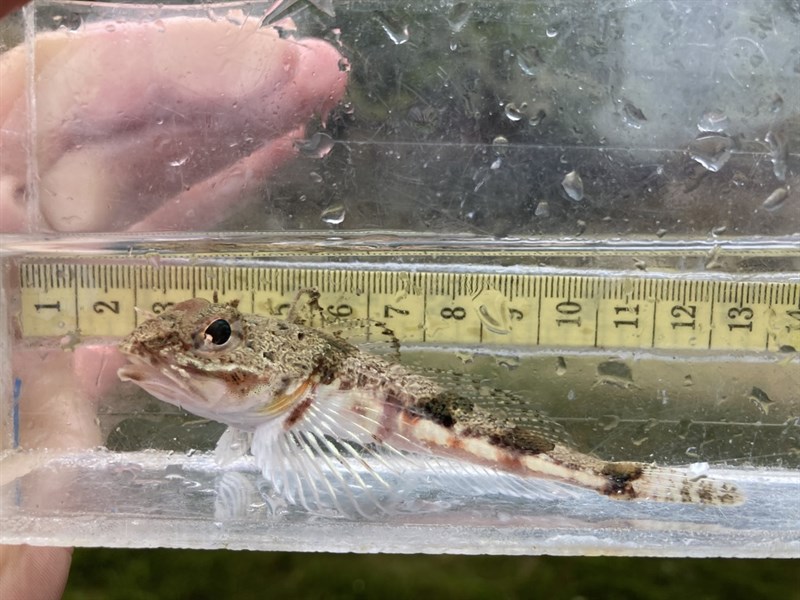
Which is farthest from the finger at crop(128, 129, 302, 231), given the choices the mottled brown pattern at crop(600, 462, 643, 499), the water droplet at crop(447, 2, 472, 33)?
the mottled brown pattern at crop(600, 462, 643, 499)

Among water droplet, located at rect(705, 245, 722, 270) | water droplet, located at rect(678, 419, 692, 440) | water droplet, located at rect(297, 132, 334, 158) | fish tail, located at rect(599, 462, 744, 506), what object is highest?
water droplet, located at rect(297, 132, 334, 158)

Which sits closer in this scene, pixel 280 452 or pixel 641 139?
pixel 280 452

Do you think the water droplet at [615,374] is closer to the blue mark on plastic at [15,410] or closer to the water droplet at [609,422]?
the water droplet at [609,422]

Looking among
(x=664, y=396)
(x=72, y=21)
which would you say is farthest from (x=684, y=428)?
(x=72, y=21)

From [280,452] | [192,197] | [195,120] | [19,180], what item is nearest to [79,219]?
[19,180]

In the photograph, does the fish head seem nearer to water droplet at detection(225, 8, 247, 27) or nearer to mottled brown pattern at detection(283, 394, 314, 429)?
mottled brown pattern at detection(283, 394, 314, 429)

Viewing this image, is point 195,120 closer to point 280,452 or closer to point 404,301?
point 404,301

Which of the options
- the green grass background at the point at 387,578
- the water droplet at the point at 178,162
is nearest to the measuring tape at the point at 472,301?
the water droplet at the point at 178,162
